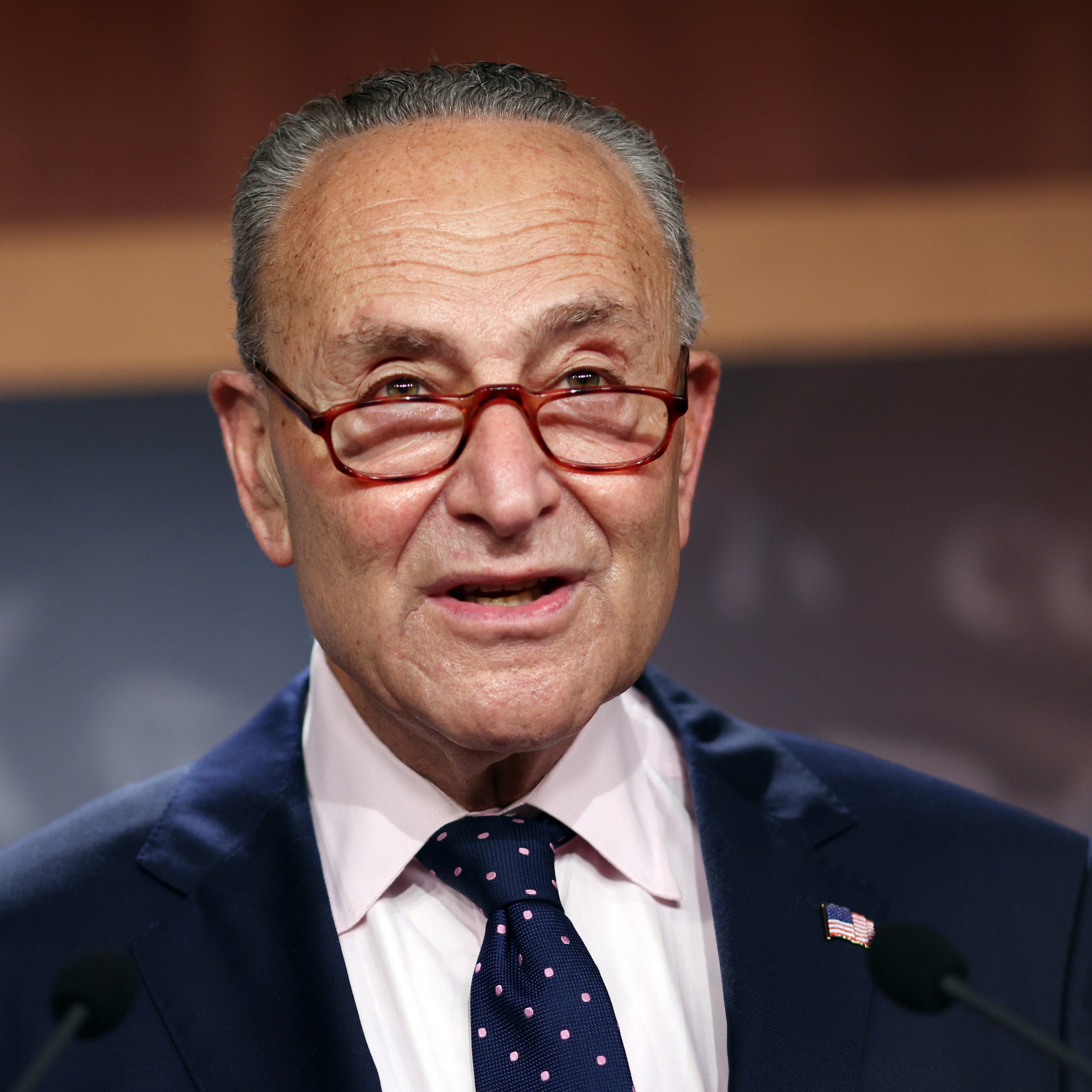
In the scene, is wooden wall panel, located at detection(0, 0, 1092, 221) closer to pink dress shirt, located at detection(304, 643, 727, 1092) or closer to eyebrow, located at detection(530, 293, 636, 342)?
eyebrow, located at detection(530, 293, 636, 342)

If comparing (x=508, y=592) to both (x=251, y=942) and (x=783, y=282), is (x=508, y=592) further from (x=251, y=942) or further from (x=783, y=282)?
(x=783, y=282)

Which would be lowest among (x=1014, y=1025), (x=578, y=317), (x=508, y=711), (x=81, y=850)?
(x=81, y=850)

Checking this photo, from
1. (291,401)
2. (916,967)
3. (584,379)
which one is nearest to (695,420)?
(584,379)

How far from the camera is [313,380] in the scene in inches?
56.3

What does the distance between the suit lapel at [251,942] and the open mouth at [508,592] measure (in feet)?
1.27

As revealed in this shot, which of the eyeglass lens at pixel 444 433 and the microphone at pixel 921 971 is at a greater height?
the eyeglass lens at pixel 444 433

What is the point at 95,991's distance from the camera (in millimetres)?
1015

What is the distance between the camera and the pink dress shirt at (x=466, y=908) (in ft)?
4.59

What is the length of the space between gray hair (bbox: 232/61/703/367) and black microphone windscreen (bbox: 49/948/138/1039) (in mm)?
751

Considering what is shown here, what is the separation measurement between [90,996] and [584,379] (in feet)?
2.65

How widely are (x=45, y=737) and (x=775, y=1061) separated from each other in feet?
4.98

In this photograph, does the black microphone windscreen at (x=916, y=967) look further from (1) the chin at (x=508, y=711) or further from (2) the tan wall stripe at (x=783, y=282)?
(2) the tan wall stripe at (x=783, y=282)

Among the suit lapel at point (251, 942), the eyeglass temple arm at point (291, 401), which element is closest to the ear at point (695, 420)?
the eyeglass temple arm at point (291, 401)

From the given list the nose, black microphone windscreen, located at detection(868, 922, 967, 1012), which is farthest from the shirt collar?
black microphone windscreen, located at detection(868, 922, 967, 1012)
